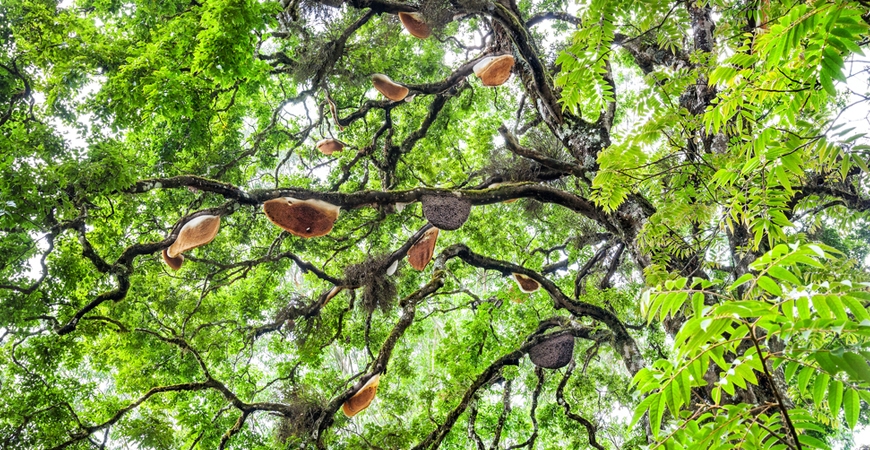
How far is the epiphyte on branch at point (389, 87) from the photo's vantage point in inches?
253

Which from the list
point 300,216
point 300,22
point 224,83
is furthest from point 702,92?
point 300,22

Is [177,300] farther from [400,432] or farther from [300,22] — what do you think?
[300,22]

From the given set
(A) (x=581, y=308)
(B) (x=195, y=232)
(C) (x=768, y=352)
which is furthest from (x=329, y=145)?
(C) (x=768, y=352)

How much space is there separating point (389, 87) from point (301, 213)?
8.75ft

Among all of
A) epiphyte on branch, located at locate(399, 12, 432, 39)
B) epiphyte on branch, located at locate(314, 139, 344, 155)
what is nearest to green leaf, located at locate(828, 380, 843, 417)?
epiphyte on branch, located at locate(399, 12, 432, 39)

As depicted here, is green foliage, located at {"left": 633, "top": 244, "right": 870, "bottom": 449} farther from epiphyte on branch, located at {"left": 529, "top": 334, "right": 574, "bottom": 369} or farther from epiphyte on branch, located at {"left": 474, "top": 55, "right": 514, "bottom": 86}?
epiphyte on branch, located at {"left": 474, "top": 55, "right": 514, "bottom": 86}

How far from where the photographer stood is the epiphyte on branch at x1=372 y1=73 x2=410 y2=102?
6426mm

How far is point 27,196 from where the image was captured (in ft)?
12.4

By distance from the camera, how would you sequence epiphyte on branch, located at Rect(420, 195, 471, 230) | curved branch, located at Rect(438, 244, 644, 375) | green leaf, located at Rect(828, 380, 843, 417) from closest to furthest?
green leaf, located at Rect(828, 380, 843, 417)
epiphyte on branch, located at Rect(420, 195, 471, 230)
curved branch, located at Rect(438, 244, 644, 375)

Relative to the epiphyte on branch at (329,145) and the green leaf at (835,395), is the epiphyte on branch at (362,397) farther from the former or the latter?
the green leaf at (835,395)

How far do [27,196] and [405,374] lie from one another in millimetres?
5409

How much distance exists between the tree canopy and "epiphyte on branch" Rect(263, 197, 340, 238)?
0.08ft

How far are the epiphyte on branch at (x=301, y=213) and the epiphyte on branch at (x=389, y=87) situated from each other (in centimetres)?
248

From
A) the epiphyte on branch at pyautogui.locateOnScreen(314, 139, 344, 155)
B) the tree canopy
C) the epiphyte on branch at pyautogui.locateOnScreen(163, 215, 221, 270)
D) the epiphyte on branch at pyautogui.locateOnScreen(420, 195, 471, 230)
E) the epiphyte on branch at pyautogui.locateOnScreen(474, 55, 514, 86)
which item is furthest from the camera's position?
the epiphyte on branch at pyautogui.locateOnScreen(314, 139, 344, 155)
